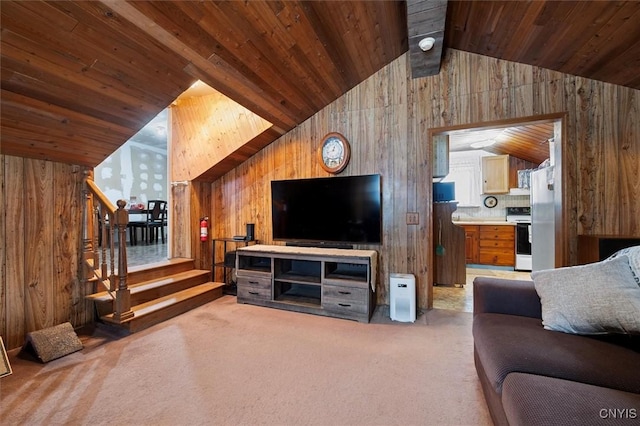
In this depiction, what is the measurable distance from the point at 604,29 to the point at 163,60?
10.6ft

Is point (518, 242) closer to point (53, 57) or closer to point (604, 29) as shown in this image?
point (604, 29)

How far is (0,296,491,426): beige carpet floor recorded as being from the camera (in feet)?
4.66

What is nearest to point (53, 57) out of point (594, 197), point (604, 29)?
point (604, 29)

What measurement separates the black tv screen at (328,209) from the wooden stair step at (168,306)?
3.57 ft

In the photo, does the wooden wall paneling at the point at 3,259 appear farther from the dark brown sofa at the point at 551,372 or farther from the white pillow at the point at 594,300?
the white pillow at the point at 594,300

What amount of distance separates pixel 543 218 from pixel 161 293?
Result: 14.6ft

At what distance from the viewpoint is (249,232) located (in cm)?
362

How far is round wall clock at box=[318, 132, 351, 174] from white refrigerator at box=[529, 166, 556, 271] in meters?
2.18

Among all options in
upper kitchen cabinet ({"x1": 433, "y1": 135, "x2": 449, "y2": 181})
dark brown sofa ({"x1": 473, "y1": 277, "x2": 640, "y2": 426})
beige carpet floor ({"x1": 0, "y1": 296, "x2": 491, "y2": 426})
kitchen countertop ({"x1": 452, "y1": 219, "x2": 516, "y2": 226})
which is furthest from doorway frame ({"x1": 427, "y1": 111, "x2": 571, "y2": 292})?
kitchen countertop ({"x1": 452, "y1": 219, "x2": 516, "y2": 226})

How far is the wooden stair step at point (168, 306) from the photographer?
7.97 ft

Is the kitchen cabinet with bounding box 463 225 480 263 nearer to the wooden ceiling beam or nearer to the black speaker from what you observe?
the wooden ceiling beam

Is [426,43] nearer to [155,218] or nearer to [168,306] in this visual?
[168,306]

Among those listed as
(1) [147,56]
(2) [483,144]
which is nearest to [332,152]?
(1) [147,56]

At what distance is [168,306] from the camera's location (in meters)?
2.72
